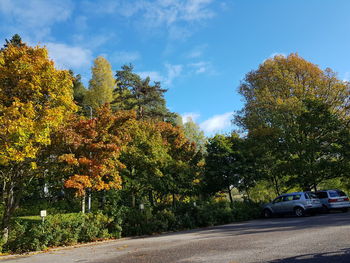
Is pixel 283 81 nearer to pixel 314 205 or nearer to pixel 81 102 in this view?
pixel 314 205

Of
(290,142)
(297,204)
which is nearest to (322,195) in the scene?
(297,204)

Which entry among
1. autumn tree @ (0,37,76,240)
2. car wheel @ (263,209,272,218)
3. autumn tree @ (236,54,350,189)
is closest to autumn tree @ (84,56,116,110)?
autumn tree @ (236,54,350,189)

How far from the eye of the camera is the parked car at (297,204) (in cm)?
1733

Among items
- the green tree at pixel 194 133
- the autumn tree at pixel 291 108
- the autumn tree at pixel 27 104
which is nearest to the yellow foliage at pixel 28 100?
the autumn tree at pixel 27 104

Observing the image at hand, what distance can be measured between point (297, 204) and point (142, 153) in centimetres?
1071

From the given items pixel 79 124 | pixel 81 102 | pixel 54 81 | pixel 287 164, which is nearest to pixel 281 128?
pixel 287 164

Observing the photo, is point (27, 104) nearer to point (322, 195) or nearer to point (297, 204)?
point (297, 204)

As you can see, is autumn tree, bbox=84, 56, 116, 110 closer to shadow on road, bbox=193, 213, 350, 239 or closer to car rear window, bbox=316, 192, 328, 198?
car rear window, bbox=316, 192, 328, 198

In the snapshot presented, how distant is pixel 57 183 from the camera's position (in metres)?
17.4

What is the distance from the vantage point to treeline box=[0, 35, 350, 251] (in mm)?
12008

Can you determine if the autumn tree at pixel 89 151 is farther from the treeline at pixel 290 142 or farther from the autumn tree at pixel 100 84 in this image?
the autumn tree at pixel 100 84

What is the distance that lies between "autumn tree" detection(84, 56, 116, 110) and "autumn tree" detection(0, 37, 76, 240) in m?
27.2

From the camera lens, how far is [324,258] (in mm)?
6039

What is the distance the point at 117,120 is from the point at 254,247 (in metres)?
10.3
